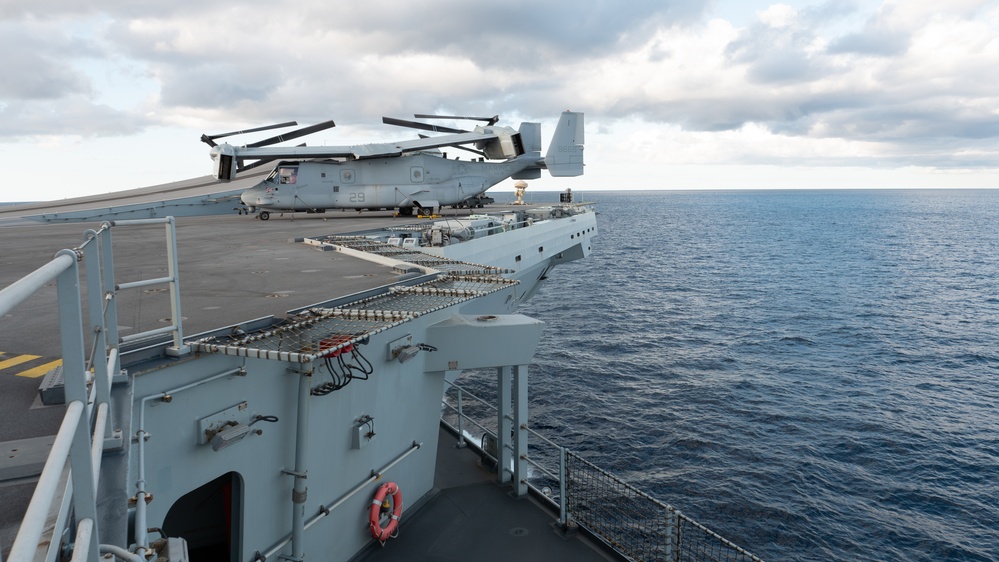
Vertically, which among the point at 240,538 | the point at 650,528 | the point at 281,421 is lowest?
the point at 650,528

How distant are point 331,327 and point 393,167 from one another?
23051 millimetres

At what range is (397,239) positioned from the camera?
1764 cm

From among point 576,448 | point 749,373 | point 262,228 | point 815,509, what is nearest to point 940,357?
point 749,373

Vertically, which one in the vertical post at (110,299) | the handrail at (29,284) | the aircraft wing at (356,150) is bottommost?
the vertical post at (110,299)

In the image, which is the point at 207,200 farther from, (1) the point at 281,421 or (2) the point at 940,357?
(2) the point at 940,357

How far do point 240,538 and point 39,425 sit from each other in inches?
148

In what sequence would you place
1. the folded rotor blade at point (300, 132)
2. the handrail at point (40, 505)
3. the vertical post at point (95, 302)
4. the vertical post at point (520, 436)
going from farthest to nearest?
the folded rotor blade at point (300, 132), the vertical post at point (520, 436), the vertical post at point (95, 302), the handrail at point (40, 505)

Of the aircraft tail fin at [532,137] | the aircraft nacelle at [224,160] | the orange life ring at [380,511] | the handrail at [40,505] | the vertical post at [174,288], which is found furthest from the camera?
the aircraft tail fin at [532,137]

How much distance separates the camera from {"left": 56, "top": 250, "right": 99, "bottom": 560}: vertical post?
206 cm

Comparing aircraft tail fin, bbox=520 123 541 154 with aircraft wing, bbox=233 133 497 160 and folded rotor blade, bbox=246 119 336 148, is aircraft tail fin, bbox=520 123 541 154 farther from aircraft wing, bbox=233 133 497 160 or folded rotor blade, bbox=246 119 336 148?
folded rotor blade, bbox=246 119 336 148

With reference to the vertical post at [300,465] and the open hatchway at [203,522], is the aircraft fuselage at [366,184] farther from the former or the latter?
the vertical post at [300,465]

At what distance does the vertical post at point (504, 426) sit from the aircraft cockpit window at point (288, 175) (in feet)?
64.0

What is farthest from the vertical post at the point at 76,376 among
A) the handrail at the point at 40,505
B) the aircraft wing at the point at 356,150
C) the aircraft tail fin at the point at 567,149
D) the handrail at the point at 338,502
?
the aircraft tail fin at the point at 567,149

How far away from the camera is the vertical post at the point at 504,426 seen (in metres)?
11.8
